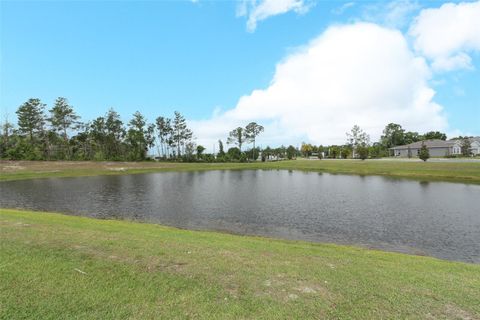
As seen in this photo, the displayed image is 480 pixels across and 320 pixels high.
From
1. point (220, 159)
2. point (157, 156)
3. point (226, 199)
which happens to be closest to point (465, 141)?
point (220, 159)

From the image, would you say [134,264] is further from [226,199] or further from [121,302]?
[226,199]

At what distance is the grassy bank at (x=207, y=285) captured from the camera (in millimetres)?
4730

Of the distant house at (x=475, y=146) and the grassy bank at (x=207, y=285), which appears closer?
the grassy bank at (x=207, y=285)

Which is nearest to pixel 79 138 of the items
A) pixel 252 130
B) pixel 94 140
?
pixel 94 140

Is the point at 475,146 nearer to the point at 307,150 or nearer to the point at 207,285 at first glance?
the point at 307,150

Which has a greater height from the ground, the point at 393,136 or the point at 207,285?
the point at 393,136

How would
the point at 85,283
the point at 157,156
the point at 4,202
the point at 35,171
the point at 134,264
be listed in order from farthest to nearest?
the point at 157,156 → the point at 35,171 → the point at 4,202 → the point at 134,264 → the point at 85,283

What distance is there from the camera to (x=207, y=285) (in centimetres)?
561

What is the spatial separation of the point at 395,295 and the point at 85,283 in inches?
236

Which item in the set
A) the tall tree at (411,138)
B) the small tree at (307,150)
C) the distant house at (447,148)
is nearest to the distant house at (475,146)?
the distant house at (447,148)

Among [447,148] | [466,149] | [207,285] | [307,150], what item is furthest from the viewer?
[307,150]

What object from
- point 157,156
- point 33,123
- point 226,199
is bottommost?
point 226,199

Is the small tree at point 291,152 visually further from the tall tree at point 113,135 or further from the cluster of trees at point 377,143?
the tall tree at point 113,135

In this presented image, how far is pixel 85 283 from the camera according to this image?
17.9 feet
